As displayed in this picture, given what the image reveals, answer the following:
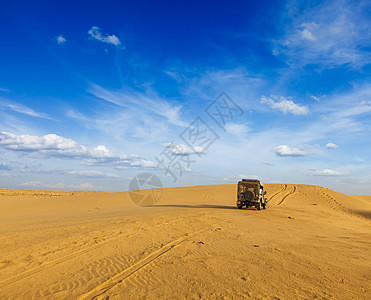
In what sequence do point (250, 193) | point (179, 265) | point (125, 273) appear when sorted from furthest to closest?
1. point (250, 193)
2. point (179, 265)
3. point (125, 273)

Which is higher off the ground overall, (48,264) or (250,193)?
(250,193)

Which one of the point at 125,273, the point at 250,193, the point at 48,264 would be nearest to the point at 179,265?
the point at 125,273

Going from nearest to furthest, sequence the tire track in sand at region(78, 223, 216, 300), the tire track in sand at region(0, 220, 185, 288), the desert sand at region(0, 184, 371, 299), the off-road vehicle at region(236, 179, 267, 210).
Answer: the tire track in sand at region(78, 223, 216, 300) → the desert sand at region(0, 184, 371, 299) → the tire track in sand at region(0, 220, 185, 288) → the off-road vehicle at region(236, 179, 267, 210)

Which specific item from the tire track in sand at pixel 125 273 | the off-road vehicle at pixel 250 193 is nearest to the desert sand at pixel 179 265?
the tire track in sand at pixel 125 273

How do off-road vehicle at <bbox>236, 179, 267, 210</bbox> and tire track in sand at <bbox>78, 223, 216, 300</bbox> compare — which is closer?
tire track in sand at <bbox>78, 223, 216, 300</bbox>

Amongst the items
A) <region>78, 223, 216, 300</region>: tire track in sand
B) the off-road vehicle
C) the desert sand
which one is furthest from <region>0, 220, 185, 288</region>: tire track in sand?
the off-road vehicle

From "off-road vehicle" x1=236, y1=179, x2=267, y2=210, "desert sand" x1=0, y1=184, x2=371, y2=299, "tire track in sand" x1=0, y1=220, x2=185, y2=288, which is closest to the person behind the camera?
"desert sand" x1=0, y1=184, x2=371, y2=299

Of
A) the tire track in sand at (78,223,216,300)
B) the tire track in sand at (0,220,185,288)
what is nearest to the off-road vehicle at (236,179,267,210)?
the tire track in sand at (78,223,216,300)

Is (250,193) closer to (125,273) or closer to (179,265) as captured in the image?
(179,265)

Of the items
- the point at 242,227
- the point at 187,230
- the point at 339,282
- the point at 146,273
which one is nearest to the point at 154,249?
the point at 146,273

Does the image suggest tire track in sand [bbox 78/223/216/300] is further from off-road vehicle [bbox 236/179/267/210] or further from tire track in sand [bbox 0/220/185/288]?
off-road vehicle [bbox 236/179/267/210]

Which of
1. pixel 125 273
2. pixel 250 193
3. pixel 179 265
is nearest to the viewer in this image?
pixel 125 273

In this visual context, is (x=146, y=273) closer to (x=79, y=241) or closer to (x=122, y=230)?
(x=79, y=241)

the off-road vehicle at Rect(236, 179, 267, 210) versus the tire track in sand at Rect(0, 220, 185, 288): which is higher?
the off-road vehicle at Rect(236, 179, 267, 210)
